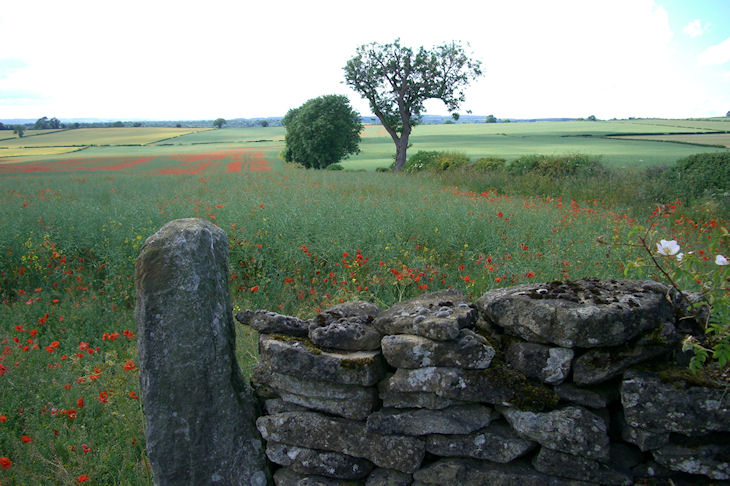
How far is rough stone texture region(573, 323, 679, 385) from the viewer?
238 cm

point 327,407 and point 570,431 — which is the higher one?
point 570,431

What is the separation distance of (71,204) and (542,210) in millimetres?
11329

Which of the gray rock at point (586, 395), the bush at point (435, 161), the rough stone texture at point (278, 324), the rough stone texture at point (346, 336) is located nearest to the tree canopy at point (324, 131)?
the bush at point (435, 161)

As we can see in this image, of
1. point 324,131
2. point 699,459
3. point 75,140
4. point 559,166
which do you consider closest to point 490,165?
point 559,166

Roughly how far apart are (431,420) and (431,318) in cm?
60

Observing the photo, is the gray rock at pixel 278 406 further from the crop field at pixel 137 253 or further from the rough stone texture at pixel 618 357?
the rough stone texture at pixel 618 357

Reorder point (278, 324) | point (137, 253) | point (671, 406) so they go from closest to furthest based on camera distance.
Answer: point (671, 406)
point (278, 324)
point (137, 253)

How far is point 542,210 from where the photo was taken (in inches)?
389

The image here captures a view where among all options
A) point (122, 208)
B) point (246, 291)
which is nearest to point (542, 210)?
point (246, 291)

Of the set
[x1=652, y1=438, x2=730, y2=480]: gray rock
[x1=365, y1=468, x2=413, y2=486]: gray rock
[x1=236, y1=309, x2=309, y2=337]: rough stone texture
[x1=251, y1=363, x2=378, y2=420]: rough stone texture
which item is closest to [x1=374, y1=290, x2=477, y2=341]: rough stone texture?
[x1=251, y1=363, x2=378, y2=420]: rough stone texture

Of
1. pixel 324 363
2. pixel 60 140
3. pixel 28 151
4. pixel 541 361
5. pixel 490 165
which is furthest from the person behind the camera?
pixel 60 140

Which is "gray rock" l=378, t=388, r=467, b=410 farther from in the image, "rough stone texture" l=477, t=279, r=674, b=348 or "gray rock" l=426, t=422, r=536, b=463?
"rough stone texture" l=477, t=279, r=674, b=348

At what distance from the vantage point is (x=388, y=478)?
9.13 ft

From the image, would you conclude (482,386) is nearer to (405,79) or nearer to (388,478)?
(388,478)
